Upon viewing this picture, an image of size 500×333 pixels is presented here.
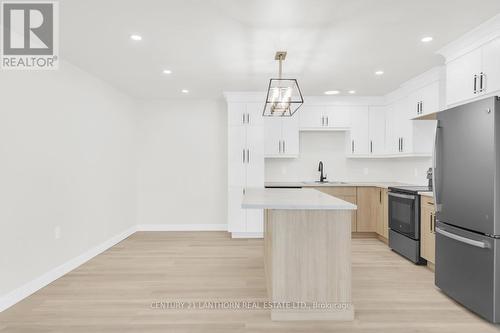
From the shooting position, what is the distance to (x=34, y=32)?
2.88 m

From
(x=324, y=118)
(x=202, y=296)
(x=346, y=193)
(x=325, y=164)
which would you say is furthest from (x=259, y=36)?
(x=325, y=164)

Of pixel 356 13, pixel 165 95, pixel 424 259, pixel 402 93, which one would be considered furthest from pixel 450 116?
pixel 165 95

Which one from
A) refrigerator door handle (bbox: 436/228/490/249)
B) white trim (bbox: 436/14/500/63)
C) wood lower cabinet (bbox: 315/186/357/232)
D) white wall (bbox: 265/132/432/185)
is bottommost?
refrigerator door handle (bbox: 436/228/490/249)

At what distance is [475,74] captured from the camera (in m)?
2.99

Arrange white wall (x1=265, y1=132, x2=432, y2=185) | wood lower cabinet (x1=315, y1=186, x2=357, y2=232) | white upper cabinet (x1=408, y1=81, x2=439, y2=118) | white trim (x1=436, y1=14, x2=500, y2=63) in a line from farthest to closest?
1. white wall (x1=265, y1=132, x2=432, y2=185)
2. wood lower cabinet (x1=315, y1=186, x2=357, y2=232)
3. white upper cabinet (x1=408, y1=81, x2=439, y2=118)
4. white trim (x1=436, y1=14, x2=500, y2=63)

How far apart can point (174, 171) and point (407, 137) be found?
405 cm

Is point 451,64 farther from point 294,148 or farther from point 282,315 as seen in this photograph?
point 282,315

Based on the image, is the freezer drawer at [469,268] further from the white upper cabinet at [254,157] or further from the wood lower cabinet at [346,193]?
the white upper cabinet at [254,157]

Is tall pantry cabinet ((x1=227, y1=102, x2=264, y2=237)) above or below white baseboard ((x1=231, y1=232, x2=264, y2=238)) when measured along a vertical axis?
above

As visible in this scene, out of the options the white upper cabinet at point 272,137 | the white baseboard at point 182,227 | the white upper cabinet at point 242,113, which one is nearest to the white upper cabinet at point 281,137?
the white upper cabinet at point 272,137

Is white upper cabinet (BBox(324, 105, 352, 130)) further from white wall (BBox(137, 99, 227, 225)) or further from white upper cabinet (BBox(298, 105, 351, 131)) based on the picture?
white wall (BBox(137, 99, 227, 225))

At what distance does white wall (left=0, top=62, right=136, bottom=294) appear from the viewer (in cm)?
286

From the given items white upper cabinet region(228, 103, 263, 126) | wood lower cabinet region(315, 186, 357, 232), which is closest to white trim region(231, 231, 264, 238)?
wood lower cabinet region(315, 186, 357, 232)

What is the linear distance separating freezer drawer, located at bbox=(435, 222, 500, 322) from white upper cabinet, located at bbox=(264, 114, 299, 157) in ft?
9.51
